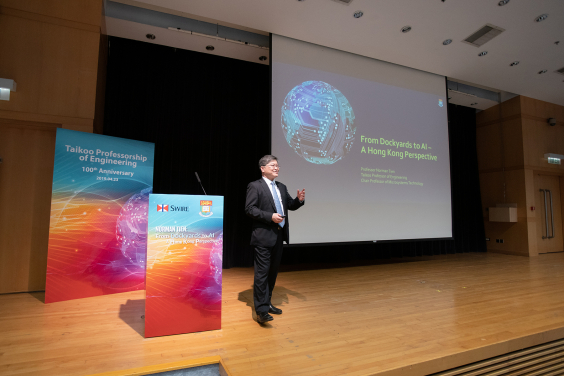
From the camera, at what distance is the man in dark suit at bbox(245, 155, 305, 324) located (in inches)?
91.8

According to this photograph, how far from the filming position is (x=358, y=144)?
4691 mm

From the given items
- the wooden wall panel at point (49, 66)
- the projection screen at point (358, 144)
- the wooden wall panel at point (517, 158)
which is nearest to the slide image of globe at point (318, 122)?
the projection screen at point (358, 144)

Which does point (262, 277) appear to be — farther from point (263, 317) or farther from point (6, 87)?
point (6, 87)

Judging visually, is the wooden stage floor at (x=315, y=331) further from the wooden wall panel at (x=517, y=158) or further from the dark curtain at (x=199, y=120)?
the wooden wall panel at (x=517, y=158)

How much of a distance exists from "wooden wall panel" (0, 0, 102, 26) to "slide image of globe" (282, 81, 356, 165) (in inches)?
101

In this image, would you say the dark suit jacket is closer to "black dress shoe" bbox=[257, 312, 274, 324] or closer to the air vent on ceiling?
"black dress shoe" bbox=[257, 312, 274, 324]

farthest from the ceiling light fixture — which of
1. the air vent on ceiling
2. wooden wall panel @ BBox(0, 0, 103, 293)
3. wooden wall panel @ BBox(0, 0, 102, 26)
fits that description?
the air vent on ceiling

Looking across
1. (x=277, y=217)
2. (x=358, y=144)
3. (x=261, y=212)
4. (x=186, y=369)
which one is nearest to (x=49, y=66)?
(x=261, y=212)

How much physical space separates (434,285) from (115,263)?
3889 millimetres

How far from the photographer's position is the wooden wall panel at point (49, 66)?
313 cm

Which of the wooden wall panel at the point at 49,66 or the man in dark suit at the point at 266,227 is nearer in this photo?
the man in dark suit at the point at 266,227

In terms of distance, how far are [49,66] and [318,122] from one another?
11.1 ft

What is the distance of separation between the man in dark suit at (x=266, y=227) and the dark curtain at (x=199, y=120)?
1833 millimetres

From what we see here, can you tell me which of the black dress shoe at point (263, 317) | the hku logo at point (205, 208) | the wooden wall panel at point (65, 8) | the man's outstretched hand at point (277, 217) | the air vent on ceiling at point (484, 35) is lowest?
the black dress shoe at point (263, 317)
